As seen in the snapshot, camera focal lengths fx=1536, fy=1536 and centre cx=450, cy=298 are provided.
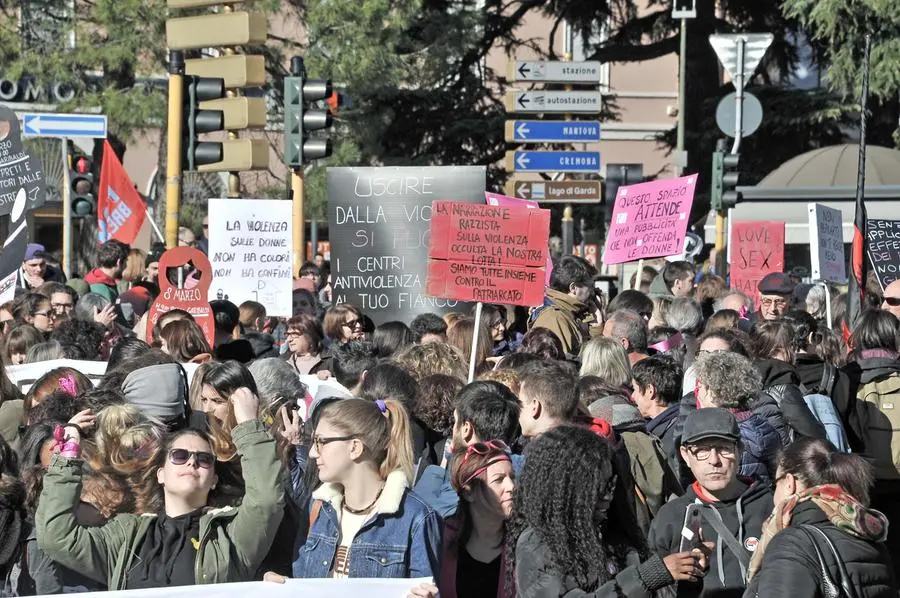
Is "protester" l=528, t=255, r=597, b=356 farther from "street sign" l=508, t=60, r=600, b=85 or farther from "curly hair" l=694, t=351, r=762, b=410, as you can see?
"street sign" l=508, t=60, r=600, b=85

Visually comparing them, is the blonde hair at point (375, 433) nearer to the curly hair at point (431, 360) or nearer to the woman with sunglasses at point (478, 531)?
the woman with sunglasses at point (478, 531)

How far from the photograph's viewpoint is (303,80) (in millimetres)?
13594

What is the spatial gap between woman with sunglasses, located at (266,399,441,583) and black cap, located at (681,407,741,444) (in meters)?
1.04

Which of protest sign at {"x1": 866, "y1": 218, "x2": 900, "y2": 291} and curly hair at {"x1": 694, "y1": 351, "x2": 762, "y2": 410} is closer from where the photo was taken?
curly hair at {"x1": 694, "y1": 351, "x2": 762, "y2": 410}

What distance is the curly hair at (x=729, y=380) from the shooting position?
6.06m

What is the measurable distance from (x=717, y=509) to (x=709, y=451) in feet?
0.64

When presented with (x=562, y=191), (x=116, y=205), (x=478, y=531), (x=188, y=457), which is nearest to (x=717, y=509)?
(x=478, y=531)

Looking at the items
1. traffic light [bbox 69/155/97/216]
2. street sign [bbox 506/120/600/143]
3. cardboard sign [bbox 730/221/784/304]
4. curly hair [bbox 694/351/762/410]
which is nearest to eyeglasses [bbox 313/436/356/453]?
curly hair [bbox 694/351/762/410]

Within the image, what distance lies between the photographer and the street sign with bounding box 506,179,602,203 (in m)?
23.5

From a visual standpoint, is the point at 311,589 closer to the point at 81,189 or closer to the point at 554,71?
the point at 81,189

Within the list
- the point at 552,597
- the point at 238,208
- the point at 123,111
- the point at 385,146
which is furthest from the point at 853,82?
the point at 552,597

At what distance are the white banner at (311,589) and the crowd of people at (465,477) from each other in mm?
35

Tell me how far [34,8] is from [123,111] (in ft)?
10.4

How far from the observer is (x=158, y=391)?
5.88 metres
